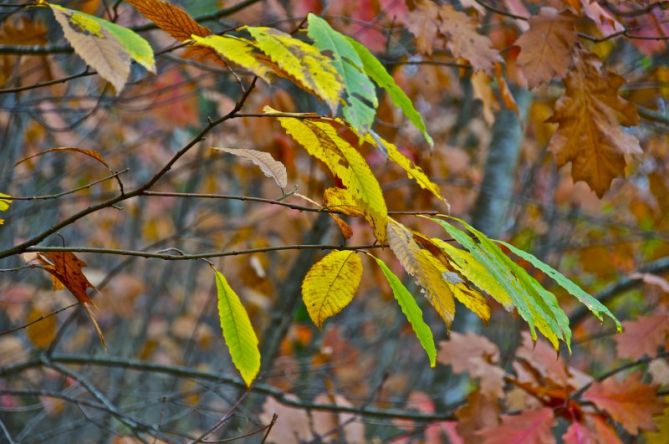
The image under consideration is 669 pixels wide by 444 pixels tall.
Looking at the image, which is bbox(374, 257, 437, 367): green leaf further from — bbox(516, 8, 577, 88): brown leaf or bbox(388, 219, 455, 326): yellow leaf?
bbox(516, 8, 577, 88): brown leaf

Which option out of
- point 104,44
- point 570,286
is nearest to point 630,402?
point 570,286

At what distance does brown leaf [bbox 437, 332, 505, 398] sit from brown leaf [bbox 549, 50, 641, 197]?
61 centimetres

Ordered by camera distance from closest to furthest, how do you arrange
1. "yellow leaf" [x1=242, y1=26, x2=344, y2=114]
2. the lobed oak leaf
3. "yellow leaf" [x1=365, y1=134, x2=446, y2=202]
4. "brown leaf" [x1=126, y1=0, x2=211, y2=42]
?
"yellow leaf" [x1=242, y1=26, x2=344, y2=114]
"yellow leaf" [x1=365, y1=134, x2=446, y2=202]
"brown leaf" [x1=126, y1=0, x2=211, y2=42]
the lobed oak leaf

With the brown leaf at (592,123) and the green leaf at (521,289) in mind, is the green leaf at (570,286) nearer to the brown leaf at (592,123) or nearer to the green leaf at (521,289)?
the green leaf at (521,289)

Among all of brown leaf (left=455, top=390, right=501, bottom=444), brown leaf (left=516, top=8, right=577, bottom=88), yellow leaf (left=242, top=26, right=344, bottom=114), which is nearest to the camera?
yellow leaf (left=242, top=26, right=344, bottom=114)

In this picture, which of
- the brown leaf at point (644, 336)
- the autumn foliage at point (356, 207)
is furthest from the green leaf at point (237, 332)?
the brown leaf at point (644, 336)

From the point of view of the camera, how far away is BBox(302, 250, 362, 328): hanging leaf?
0.99 m

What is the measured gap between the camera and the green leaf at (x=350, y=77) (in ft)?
2.35

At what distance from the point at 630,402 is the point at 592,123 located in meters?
0.64

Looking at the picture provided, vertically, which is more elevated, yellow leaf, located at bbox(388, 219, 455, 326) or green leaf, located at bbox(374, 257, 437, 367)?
yellow leaf, located at bbox(388, 219, 455, 326)

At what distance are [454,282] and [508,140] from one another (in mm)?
2070

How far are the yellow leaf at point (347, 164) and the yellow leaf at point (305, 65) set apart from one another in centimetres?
13

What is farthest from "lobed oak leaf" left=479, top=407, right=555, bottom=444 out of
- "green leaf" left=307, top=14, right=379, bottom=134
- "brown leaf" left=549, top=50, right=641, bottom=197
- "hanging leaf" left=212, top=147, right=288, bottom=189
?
"green leaf" left=307, top=14, right=379, bottom=134

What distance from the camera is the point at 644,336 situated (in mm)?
1873
